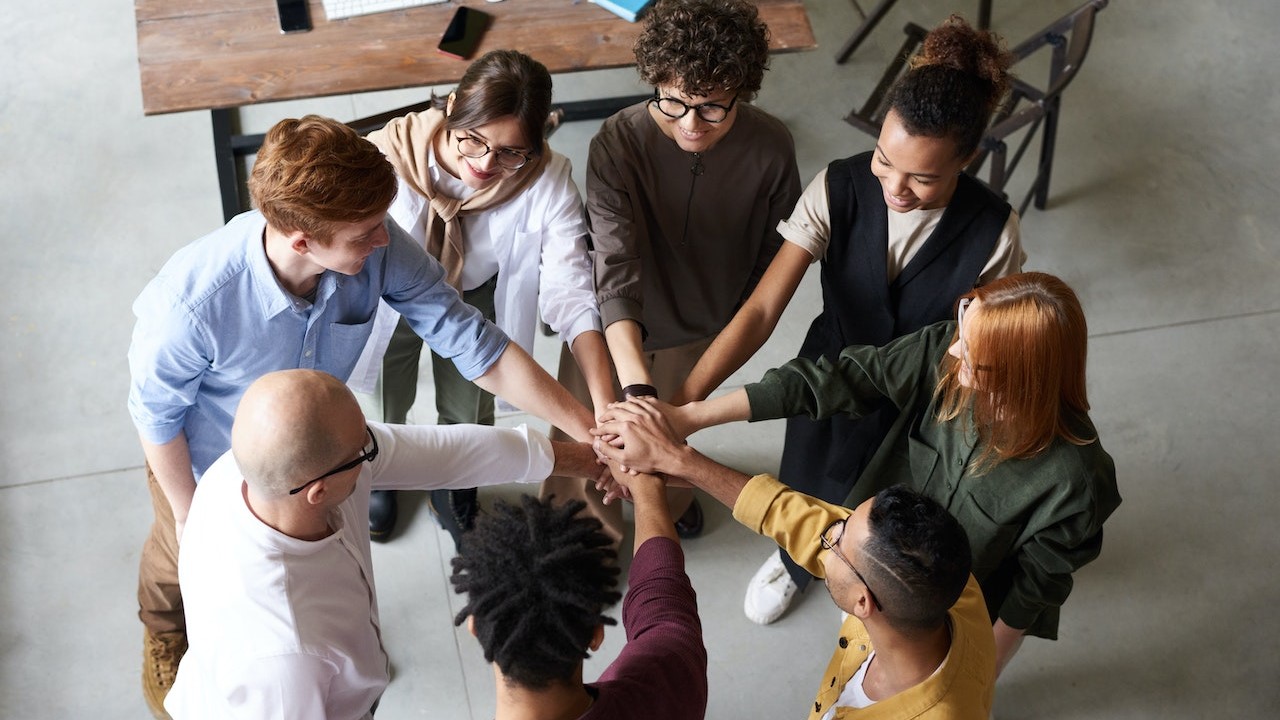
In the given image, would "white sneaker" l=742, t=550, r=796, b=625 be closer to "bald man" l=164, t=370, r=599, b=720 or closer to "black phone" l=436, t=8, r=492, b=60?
"bald man" l=164, t=370, r=599, b=720

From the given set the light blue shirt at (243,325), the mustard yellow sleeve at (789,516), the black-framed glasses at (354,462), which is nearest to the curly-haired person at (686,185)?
the light blue shirt at (243,325)

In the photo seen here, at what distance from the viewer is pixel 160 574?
2459 millimetres

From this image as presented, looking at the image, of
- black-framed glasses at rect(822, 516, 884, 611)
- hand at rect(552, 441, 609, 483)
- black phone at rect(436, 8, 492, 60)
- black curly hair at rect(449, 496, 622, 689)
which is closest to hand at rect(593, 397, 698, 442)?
hand at rect(552, 441, 609, 483)

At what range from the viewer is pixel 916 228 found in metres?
2.19

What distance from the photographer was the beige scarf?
2.34m

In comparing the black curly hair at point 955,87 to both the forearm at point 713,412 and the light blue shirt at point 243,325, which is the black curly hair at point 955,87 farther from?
the light blue shirt at point 243,325

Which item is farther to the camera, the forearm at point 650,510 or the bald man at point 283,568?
the forearm at point 650,510

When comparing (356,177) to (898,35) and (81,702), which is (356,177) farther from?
(898,35)

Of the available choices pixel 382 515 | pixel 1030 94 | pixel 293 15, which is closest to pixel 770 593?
pixel 382 515

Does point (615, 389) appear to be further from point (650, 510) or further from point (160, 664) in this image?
point (160, 664)

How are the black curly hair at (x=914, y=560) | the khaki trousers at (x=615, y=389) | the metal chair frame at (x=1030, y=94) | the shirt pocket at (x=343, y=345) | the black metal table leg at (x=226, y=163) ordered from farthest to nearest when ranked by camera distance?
1. the black metal table leg at (x=226, y=163)
2. the metal chair frame at (x=1030, y=94)
3. the khaki trousers at (x=615, y=389)
4. the shirt pocket at (x=343, y=345)
5. the black curly hair at (x=914, y=560)

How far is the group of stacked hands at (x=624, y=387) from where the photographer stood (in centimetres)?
173

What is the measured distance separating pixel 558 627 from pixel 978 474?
0.88 metres

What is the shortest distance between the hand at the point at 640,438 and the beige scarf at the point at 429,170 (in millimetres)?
533
